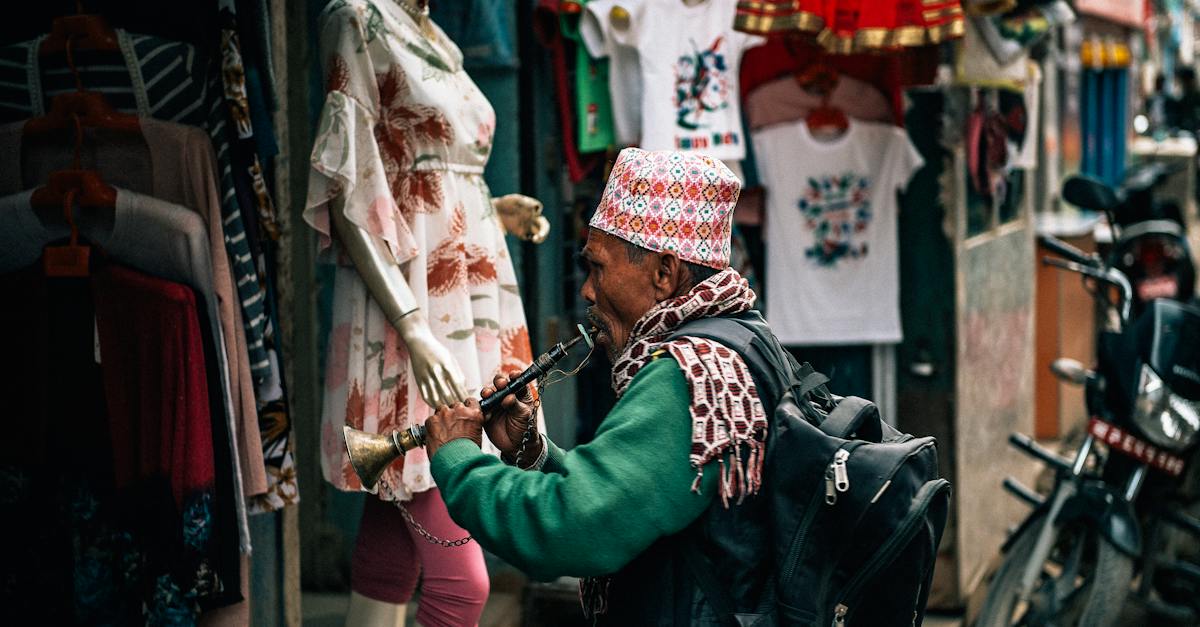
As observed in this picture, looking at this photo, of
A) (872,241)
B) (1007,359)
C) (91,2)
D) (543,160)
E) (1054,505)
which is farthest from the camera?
(1007,359)

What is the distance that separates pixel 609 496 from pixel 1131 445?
3241mm

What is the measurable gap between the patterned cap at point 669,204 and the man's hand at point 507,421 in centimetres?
34

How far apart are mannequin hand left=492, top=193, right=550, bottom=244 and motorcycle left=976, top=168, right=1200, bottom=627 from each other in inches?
85.5

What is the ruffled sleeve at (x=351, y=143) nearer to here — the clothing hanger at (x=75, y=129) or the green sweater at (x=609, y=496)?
the clothing hanger at (x=75, y=129)

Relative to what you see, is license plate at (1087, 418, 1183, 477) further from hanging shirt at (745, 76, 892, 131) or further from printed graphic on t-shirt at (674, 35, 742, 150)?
printed graphic on t-shirt at (674, 35, 742, 150)

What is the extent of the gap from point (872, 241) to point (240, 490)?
3156 mm

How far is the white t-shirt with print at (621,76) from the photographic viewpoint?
469 centimetres

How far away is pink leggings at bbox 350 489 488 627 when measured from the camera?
3125mm

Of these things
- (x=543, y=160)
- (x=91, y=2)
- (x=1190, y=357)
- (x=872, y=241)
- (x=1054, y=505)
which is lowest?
(x=1054, y=505)

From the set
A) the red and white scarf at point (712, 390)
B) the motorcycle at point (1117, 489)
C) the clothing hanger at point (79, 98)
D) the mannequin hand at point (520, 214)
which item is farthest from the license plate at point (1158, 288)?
the clothing hanger at point (79, 98)

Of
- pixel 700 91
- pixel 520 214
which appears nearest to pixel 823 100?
pixel 700 91

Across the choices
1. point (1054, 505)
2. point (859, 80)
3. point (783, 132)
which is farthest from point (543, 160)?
point (1054, 505)

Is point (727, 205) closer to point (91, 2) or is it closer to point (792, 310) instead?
point (91, 2)

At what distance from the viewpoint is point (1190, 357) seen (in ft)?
15.9
